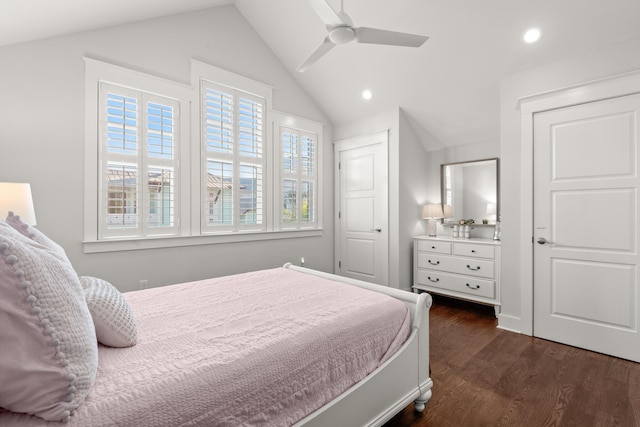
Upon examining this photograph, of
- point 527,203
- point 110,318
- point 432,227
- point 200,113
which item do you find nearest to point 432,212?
point 432,227

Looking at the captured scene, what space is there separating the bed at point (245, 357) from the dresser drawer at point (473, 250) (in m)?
2.03

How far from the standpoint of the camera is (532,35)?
8.98 feet

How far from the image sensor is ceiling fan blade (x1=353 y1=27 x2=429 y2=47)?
2041 millimetres

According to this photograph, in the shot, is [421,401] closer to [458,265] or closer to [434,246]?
[458,265]

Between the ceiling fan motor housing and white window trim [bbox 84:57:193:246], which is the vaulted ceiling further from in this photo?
the ceiling fan motor housing

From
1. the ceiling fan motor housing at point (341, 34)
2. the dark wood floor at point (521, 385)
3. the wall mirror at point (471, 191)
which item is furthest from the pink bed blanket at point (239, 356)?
the wall mirror at point (471, 191)

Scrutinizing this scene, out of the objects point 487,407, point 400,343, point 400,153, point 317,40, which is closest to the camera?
point 400,343

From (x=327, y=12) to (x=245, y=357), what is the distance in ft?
6.19

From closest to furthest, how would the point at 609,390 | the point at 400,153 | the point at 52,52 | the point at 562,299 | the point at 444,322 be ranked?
the point at 609,390, the point at 52,52, the point at 562,299, the point at 444,322, the point at 400,153

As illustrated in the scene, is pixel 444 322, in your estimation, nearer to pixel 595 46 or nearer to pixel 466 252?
pixel 466 252

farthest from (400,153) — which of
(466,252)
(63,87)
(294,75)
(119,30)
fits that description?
(63,87)

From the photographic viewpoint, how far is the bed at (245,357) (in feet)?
2.86

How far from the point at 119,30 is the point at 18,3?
1.04 metres

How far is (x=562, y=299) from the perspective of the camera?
2816mm
